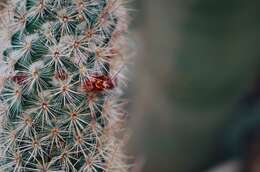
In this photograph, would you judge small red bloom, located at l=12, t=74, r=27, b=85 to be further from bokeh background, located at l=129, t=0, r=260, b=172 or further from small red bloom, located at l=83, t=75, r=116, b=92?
bokeh background, located at l=129, t=0, r=260, b=172

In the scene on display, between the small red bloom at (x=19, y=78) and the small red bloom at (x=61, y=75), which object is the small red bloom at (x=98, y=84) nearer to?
the small red bloom at (x=61, y=75)

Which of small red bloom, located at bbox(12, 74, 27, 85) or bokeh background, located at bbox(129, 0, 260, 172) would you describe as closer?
small red bloom, located at bbox(12, 74, 27, 85)

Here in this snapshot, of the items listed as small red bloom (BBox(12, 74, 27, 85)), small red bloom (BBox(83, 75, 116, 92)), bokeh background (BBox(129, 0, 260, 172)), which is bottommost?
bokeh background (BBox(129, 0, 260, 172))

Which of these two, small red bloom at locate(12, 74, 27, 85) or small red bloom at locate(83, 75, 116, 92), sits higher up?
small red bloom at locate(83, 75, 116, 92)

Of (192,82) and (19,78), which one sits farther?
(192,82)

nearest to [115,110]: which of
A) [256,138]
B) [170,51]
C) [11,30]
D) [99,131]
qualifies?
[99,131]

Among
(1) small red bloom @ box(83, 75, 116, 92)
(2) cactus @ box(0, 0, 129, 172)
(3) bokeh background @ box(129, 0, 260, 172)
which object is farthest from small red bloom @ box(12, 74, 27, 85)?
(3) bokeh background @ box(129, 0, 260, 172)

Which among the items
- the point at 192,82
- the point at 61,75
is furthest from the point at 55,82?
the point at 192,82

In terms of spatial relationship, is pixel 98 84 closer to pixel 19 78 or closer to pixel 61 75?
pixel 61 75
